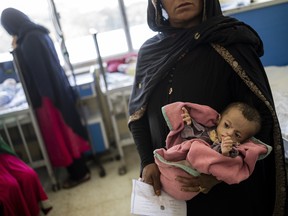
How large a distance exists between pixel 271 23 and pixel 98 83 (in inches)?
63.3

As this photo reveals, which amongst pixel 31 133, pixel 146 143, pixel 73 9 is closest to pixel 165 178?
pixel 146 143

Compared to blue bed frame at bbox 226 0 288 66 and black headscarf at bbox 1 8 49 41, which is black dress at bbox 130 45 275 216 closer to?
blue bed frame at bbox 226 0 288 66

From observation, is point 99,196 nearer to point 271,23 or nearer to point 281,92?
point 281,92

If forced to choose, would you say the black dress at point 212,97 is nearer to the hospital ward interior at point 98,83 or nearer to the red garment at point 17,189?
the hospital ward interior at point 98,83

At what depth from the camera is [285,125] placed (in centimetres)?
124

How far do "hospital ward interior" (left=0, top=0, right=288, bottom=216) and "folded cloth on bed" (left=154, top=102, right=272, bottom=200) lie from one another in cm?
62

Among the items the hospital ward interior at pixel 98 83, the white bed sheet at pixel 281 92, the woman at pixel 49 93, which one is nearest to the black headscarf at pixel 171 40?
the white bed sheet at pixel 281 92

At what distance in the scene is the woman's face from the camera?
923 millimetres

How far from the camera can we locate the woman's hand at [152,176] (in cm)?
96

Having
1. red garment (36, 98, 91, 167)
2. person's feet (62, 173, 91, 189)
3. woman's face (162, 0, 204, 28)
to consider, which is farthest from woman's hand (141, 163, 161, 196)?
person's feet (62, 173, 91, 189)

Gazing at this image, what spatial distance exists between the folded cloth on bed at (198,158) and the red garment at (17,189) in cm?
113

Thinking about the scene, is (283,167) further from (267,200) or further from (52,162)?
(52,162)

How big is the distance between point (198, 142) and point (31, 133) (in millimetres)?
2264

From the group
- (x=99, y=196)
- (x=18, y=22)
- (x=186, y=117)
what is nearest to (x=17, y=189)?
(x=99, y=196)
